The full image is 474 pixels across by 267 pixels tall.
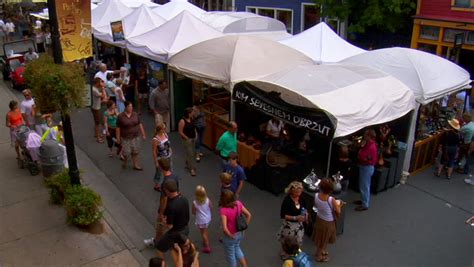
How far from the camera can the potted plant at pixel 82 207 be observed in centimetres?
727

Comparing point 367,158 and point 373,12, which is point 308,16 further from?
point 367,158

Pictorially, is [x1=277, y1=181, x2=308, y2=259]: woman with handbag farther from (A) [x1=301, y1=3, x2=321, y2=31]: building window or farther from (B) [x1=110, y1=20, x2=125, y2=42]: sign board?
(A) [x1=301, y1=3, x2=321, y2=31]: building window

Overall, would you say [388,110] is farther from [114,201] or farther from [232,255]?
[114,201]

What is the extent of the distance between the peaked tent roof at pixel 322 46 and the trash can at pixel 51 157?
23.0ft

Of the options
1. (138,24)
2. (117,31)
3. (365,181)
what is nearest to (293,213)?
(365,181)

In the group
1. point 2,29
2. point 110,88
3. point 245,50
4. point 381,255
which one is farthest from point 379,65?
point 2,29

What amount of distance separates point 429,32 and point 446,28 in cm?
75

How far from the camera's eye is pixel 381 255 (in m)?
7.00

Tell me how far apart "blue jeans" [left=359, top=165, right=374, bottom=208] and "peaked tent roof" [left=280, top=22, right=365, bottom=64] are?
471 centimetres

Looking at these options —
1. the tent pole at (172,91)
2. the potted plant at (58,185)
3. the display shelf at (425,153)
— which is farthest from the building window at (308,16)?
the potted plant at (58,185)

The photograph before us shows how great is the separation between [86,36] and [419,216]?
22.2 ft

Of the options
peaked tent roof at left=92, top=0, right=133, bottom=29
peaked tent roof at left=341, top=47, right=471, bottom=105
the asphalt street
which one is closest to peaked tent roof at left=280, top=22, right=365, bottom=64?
peaked tent roof at left=341, top=47, right=471, bottom=105

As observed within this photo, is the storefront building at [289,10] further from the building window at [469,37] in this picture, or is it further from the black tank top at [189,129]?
the black tank top at [189,129]

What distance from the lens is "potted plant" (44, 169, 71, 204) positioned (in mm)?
7915
